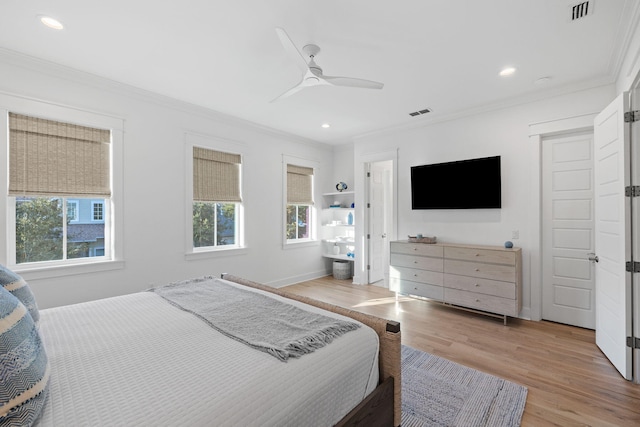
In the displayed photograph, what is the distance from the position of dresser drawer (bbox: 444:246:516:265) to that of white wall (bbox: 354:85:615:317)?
0.45 meters

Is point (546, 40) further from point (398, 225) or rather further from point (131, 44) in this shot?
point (131, 44)

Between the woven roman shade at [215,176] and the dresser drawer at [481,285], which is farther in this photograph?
the woven roman shade at [215,176]

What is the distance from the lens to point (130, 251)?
10.9ft

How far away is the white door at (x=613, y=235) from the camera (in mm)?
2203

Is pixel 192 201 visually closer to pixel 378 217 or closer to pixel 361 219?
pixel 361 219

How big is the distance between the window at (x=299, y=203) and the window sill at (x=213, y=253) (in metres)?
1.07

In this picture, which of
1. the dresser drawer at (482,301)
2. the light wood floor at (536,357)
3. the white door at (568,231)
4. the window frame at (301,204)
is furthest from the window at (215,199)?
the white door at (568,231)

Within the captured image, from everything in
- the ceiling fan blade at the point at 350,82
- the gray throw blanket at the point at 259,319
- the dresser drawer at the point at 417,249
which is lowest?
the gray throw blanket at the point at 259,319

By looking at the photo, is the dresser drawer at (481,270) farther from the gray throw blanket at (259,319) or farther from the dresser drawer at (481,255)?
the gray throw blanket at (259,319)

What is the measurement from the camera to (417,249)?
400 cm

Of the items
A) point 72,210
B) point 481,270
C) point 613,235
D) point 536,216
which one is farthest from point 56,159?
point 536,216

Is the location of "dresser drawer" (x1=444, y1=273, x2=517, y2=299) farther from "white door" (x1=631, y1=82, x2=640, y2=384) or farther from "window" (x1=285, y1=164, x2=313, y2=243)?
"window" (x1=285, y1=164, x2=313, y2=243)

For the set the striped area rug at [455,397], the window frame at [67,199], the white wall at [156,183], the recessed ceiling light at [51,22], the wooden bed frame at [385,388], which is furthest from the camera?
the white wall at [156,183]

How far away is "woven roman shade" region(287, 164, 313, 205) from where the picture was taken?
5261 millimetres
